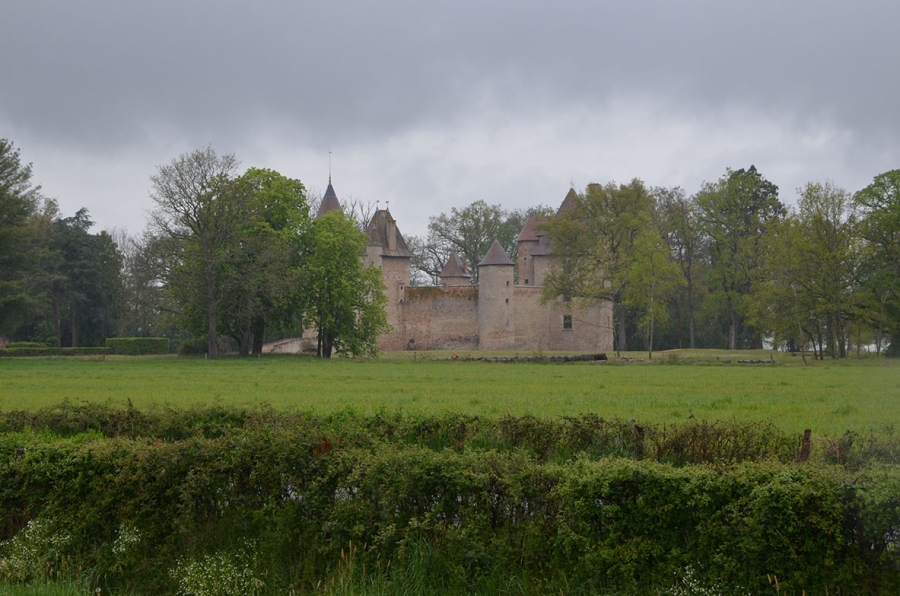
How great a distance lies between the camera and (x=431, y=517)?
5.44m

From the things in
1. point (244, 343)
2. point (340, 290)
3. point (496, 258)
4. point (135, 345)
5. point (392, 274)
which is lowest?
point (135, 345)

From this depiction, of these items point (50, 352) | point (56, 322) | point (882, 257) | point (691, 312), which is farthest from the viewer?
point (56, 322)

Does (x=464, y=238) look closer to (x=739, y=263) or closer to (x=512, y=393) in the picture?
(x=739, y=263)

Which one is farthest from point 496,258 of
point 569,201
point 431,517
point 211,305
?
point 431,517

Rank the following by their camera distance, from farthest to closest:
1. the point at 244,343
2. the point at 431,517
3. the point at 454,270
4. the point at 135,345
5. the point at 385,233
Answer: the point at 454,270 < the point at 385,233 < the point at 135,345 < the point at 244,343 < the point at 431,517

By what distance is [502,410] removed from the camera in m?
12.4

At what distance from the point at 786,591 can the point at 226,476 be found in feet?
12.9

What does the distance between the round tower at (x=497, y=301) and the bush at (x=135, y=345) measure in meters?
20.7

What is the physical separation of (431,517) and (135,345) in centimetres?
4741

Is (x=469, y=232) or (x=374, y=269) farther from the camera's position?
(x=469, y=232)

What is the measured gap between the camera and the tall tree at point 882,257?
3103cm

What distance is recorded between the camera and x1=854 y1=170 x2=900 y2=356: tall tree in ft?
102

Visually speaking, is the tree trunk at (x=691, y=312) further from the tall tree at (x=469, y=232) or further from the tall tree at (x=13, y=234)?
the tall tree at (x=13, y=234)

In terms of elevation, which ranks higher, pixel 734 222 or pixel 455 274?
pixel 734 222
